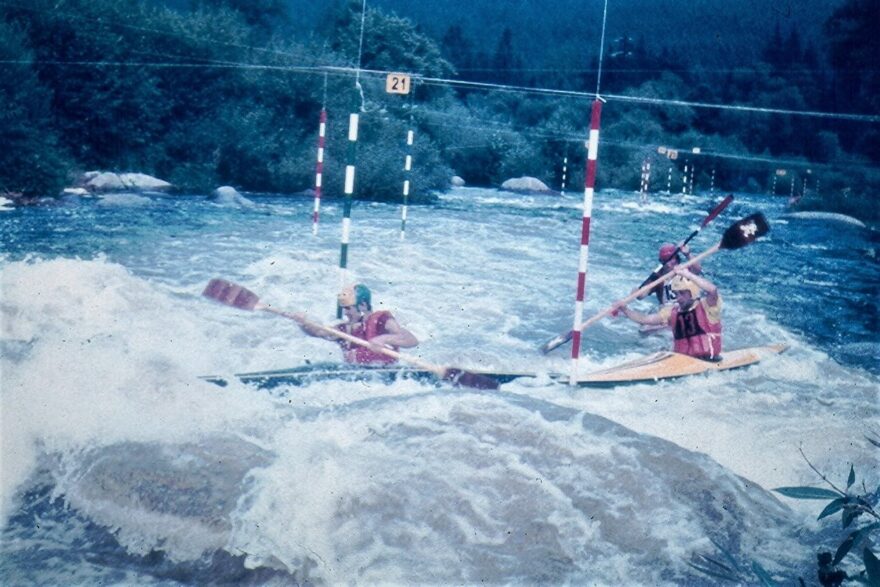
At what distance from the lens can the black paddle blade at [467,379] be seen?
3.71 metres

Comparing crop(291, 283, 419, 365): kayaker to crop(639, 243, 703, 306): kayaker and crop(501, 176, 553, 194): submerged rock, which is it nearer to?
crop(639, 243, 703, 306): kayaker

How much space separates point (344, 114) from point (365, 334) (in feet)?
41.1

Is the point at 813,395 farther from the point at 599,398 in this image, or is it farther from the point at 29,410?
the point at 29,410

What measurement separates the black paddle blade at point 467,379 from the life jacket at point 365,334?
18.5 inches

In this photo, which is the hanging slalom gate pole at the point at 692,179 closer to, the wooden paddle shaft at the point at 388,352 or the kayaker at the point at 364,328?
the kayaker at the point at 364,328

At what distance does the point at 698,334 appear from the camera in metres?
4.38

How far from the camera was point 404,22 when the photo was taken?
19.0 metres

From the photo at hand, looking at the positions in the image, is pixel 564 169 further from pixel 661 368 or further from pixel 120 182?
pixel 661 368

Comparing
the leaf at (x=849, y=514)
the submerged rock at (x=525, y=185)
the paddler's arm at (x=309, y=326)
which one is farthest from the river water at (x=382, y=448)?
the submerged rock at (x=525, y=185)

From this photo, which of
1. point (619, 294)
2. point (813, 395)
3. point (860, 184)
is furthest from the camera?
point (860, 184)

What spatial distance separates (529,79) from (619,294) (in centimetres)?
2845

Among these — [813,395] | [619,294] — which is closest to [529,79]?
[619,294]

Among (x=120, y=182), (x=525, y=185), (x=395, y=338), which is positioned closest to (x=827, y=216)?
(x=525, y=185)

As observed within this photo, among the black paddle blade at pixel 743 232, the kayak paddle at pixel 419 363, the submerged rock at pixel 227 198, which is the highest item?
the black paddle blade at pixel 743 232
